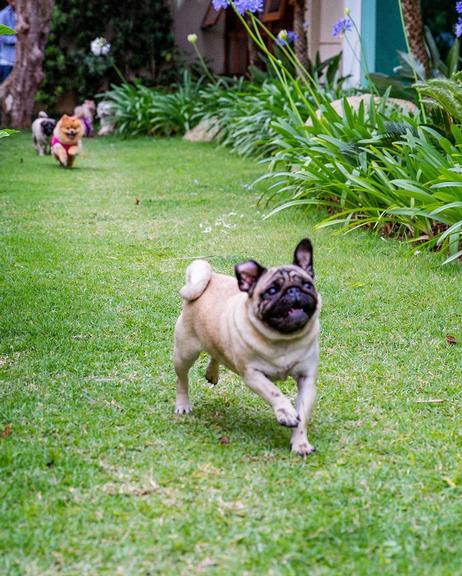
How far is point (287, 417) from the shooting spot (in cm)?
318

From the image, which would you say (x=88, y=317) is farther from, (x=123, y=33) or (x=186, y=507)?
(x=123, y=33)

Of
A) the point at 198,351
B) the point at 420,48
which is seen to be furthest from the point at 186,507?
the point at 420,48

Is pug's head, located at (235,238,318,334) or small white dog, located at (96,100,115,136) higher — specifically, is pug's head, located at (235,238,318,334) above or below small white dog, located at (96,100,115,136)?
above

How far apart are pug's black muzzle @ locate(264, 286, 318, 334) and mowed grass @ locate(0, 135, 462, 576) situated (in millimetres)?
508

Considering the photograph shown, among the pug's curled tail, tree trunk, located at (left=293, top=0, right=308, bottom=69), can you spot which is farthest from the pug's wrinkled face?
the pug's curled tail

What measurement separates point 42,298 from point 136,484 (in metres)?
2.63

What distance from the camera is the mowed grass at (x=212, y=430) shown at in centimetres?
264

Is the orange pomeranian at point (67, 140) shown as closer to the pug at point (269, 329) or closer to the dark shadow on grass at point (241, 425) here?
the dark shadow on grass at point (241, 425)

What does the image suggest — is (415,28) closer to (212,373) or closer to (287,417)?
(212,373)

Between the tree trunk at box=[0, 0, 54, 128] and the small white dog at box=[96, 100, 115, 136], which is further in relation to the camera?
the small white dog at box=[96, 100, 115, 136]

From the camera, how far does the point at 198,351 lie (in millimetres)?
3594

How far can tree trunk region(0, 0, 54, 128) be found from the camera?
1641cm

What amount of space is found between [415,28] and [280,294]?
24.4ft

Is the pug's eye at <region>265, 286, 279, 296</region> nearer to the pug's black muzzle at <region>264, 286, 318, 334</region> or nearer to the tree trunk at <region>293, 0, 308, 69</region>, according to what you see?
the pug's black muzzle at <region>264, 286, 318, 334</region>
